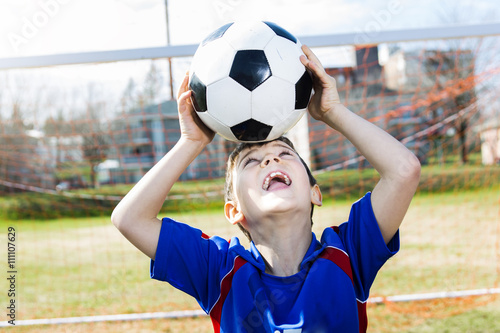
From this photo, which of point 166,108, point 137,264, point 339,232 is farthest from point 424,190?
point 339,232

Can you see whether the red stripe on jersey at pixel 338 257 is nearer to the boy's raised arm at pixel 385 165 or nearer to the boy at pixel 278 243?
the boy at pixel 278 243

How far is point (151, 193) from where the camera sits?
5.18 ft

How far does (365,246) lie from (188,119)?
801 millimetres

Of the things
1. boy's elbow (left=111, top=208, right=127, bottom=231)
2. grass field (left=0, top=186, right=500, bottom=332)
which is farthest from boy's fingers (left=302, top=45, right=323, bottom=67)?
grass field (left=0, top=186, right=500, bottom=332)

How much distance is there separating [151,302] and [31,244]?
5.18 m

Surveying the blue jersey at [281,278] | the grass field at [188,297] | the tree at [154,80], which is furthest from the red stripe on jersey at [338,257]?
the tree at [154,80]

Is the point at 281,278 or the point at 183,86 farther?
the point at 183,86

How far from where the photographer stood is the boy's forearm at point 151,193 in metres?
1.56

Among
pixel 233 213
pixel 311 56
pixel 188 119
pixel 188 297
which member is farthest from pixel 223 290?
pixel 188 297

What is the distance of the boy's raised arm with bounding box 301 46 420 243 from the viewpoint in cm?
156

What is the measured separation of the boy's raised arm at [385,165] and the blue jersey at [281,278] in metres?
0.05

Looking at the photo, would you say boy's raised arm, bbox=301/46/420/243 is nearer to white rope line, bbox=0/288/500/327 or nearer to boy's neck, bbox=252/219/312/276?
boy's neck, bbox=252/219/312/276

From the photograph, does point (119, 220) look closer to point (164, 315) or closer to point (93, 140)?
point (164, 315)

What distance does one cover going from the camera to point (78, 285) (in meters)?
5.28
